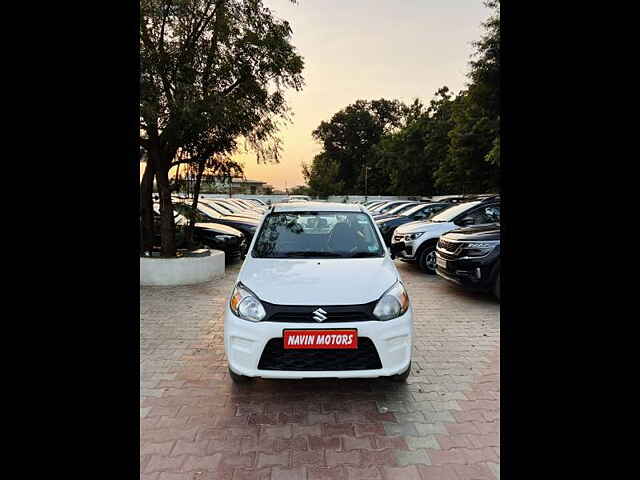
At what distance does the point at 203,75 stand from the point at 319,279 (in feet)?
18.6

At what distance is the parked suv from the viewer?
8719 mm

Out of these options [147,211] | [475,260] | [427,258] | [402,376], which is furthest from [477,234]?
[147,211]

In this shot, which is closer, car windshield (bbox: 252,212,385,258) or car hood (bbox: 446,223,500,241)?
car windshield (bbox: 252,212,385,258)

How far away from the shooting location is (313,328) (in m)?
3.04

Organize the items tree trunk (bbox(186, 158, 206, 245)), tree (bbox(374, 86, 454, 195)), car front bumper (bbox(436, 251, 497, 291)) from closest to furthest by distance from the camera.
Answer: car front bumper (bbox(436, 251, 497, 291)), tree trunk (bbox(186, 158, 206, 245)), tree (bbox(374, 86, 454, 195))

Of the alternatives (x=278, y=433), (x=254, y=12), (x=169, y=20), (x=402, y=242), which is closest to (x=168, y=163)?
(x=169, y=20)

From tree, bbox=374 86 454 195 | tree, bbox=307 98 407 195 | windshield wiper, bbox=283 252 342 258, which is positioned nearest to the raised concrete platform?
windshield wiper, bbox=283 252 342 258

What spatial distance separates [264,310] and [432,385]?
1.73m

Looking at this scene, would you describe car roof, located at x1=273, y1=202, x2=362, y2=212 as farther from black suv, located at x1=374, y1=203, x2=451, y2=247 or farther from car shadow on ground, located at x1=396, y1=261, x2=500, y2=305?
black suv, located at x1=374, y1=203, x2=451, y2=247

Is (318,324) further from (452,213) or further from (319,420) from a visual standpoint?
(452,213)
